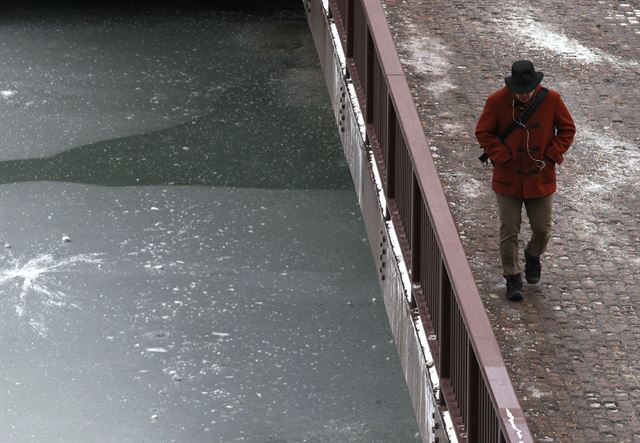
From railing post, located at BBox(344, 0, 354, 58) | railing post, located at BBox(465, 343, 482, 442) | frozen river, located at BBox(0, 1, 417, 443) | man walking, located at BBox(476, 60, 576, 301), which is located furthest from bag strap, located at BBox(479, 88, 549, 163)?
frozen river, located at BBox(0, 1, 417, 443)

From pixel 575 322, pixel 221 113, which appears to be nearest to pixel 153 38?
pixel 221 113

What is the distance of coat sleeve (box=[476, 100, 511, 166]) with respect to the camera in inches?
359

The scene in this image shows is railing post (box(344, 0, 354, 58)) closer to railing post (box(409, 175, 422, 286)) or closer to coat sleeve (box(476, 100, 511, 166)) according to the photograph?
railing post (box(409, 175, 422, 286))

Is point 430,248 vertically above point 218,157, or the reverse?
point 430,248

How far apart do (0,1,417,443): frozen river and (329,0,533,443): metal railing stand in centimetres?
540

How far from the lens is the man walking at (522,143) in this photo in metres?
9.07

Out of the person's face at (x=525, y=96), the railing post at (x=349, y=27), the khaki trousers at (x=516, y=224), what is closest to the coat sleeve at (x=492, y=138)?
the person's face at (x=525, y=96)

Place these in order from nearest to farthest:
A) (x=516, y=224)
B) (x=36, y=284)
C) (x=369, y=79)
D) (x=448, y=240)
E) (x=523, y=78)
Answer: (x=448, y=240) < (x=523, y=78) < (x=516, y=224) < (x=369, y=79) < (x=36, y=284)

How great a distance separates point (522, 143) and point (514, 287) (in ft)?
3.29

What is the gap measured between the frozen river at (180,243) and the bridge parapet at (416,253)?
4.72 metres

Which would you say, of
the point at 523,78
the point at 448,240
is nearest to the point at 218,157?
the point at 523,78

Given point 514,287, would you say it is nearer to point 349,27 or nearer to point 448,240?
point 448,240

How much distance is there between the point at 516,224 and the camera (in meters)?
9.34

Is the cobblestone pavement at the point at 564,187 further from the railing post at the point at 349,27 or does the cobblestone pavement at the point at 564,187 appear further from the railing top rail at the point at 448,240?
the railing top rail at the point at 448,240
